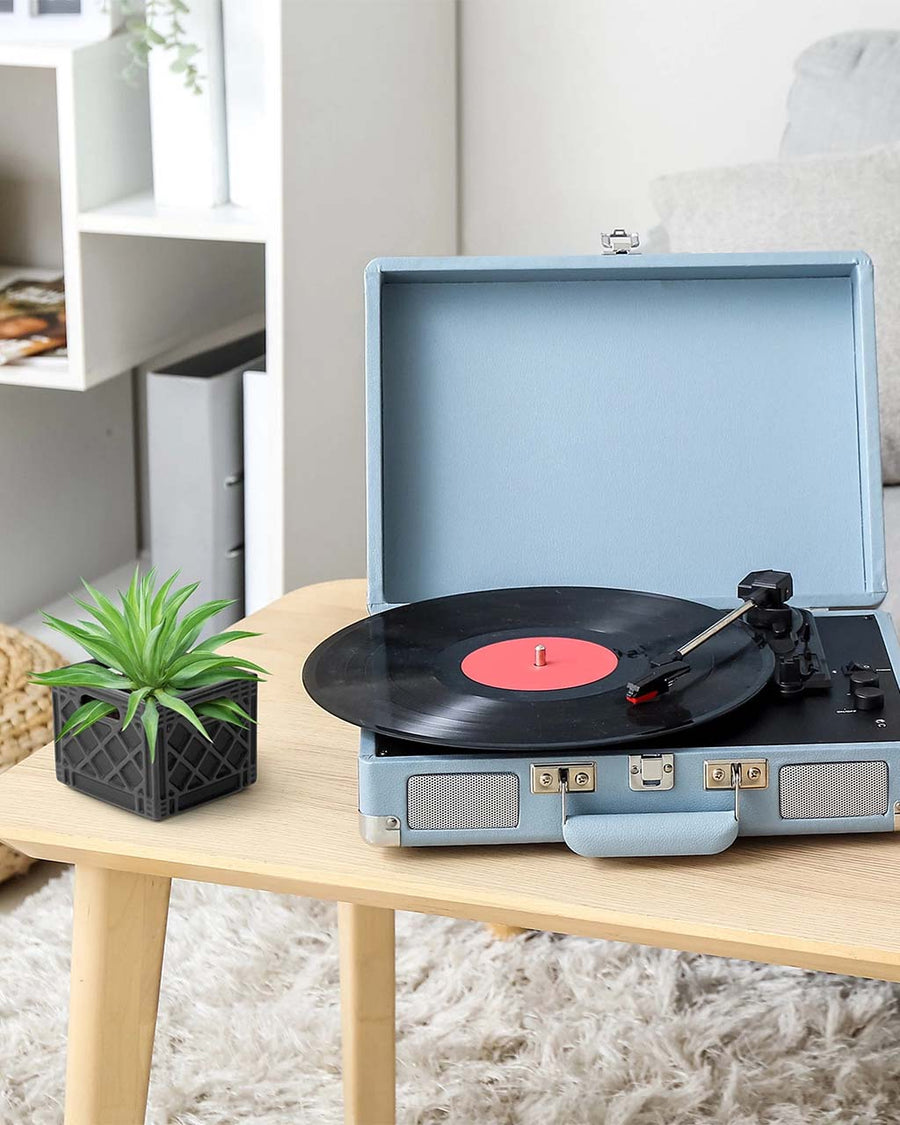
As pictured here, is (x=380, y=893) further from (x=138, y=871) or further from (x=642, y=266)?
(x=642, y=266)

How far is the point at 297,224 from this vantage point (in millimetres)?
1559

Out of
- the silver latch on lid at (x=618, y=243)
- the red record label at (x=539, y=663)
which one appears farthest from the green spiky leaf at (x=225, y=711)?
the silver latch on lid at (x=618, y=243)

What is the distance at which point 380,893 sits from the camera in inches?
26.4

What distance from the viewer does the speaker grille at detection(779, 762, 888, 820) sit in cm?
68

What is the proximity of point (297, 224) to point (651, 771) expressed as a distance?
1.03 metres

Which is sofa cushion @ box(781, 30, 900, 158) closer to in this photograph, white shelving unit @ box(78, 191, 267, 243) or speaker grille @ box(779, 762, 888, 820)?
white shelving unit @ box(78, 191, 267, 243)

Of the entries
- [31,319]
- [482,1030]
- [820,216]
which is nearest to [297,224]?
[31,319]

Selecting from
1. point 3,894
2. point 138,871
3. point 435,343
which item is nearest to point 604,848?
point 138,871

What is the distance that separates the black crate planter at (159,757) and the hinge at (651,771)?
0.21 metres

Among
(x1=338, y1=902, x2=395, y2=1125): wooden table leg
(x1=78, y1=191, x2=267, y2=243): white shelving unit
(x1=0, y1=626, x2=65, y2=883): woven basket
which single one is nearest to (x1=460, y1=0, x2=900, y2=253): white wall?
(x1=78, y1=191, x2=267, y2=243): white shelving unit

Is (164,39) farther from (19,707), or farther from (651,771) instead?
(651,771)

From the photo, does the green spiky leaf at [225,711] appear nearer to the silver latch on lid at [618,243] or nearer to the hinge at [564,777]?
the hinge at [564,777]

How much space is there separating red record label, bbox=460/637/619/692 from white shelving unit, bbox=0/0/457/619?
0.85 meters

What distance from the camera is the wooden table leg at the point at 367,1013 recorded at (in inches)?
41.6
